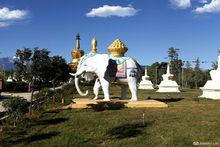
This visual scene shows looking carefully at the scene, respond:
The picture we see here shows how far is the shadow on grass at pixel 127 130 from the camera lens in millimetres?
11766

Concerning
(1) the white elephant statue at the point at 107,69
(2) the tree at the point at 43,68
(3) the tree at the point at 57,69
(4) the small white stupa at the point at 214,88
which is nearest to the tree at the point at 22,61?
(2) the tree at the point at 43,68

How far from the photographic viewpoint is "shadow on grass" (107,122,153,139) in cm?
1177

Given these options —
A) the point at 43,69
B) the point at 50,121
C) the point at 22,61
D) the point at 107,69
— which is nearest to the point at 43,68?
the point at 43,69

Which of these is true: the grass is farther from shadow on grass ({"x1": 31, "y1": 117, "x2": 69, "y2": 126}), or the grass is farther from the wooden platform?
the wooden platform

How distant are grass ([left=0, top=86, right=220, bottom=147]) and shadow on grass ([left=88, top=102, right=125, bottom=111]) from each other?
93 centimetres


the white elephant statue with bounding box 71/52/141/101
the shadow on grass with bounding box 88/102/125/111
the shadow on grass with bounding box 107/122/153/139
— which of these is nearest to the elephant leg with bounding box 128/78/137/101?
the white elephant statue with bounding box 71/52/141/101

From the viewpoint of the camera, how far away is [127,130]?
1234cm

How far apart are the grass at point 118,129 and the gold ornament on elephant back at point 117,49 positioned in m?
4.83

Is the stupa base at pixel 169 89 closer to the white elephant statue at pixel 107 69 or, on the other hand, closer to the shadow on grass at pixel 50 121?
the white elephant statue at pixel 107 69

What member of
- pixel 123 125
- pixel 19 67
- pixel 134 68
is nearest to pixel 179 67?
pixel 19 67

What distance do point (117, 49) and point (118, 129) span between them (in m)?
8.31

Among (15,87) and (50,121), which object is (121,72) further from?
(15,87)

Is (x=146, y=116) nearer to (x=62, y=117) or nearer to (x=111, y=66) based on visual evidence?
(x=62, y=117)

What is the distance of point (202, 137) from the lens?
37.4ft
